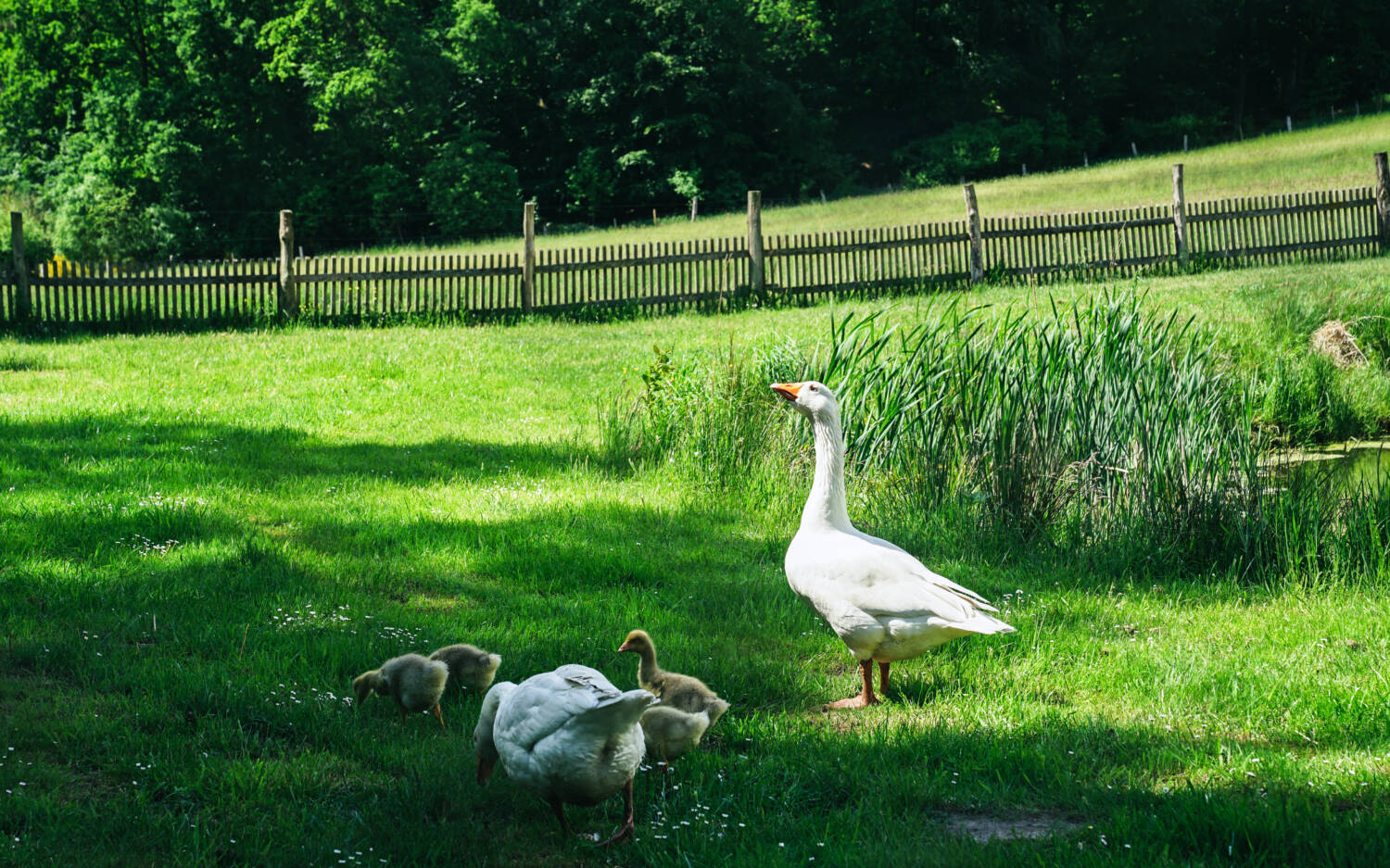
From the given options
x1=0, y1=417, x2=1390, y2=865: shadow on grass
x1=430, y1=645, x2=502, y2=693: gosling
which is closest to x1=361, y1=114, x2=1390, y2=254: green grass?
x1=0, y1=417, x2=1390, y2=865: shadow on grass

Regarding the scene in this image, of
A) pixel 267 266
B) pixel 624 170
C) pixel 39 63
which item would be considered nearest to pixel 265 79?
pixel 39 63

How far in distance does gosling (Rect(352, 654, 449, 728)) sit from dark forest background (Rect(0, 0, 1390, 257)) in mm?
39818

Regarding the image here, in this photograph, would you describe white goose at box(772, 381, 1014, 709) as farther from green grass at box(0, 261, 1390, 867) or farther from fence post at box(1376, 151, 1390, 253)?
fence post at box(1376, 151, 1390, 253)

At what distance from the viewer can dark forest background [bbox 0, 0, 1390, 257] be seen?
156 ft

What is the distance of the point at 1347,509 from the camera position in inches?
262

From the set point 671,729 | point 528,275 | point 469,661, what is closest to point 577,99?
point 528,275

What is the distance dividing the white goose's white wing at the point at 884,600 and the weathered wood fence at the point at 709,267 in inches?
558

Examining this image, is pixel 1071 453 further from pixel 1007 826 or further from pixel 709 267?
pixel 709 267

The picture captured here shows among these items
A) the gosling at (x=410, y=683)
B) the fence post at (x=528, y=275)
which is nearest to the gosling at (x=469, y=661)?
the gosling at (x=410, y=683)

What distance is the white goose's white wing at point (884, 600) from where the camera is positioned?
13.9 ft

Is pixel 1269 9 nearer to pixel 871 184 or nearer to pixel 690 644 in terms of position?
pixel 871 184

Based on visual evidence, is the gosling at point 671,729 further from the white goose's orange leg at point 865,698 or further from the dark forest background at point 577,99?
the dark forest background at point 577,99

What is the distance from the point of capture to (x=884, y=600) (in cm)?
427

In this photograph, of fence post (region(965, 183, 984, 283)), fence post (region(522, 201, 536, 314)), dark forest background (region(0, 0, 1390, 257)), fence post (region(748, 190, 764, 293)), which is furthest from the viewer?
dark forest background (region(0, 0, 1390, 257))
